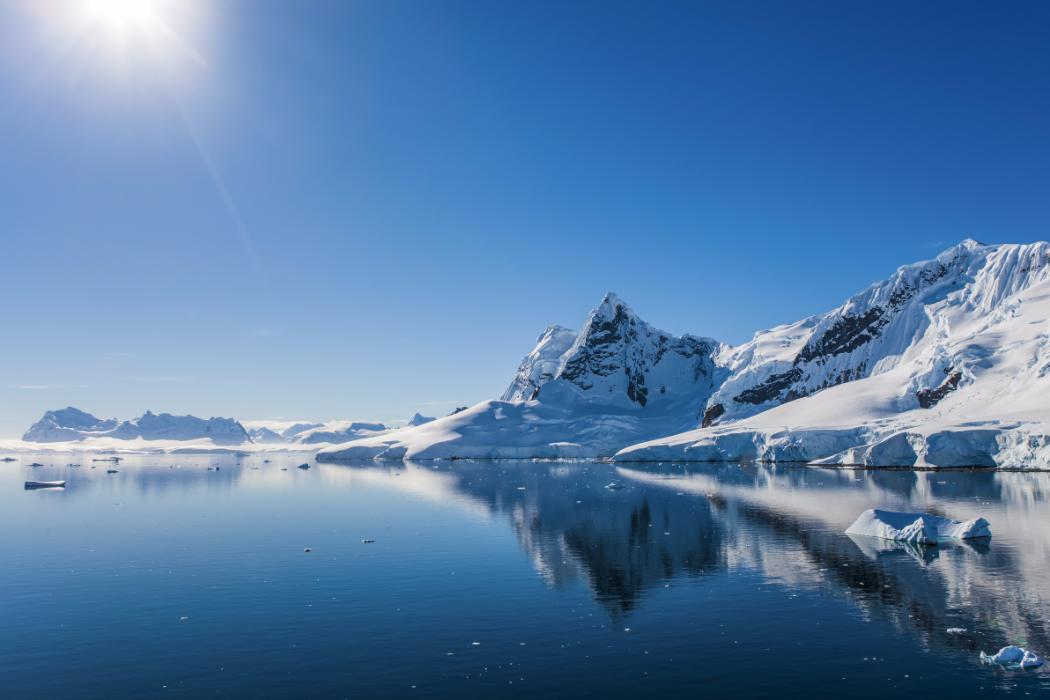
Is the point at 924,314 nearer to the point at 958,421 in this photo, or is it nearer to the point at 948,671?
the point at 958,421

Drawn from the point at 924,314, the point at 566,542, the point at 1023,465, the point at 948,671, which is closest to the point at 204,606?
the point at 566,542

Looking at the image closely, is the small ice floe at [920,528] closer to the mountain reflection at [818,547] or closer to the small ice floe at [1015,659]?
the mountain reflection at [818,547]

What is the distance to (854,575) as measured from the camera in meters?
34.1

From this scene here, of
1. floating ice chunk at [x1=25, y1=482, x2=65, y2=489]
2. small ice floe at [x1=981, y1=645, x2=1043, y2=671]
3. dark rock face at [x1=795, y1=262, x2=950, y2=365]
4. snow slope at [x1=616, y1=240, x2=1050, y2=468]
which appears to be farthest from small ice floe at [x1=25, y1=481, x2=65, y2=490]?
dark rock face at [x1=795, y1=262, x2=950, y2=365]

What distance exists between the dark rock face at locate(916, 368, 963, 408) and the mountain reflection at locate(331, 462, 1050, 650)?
4801cm

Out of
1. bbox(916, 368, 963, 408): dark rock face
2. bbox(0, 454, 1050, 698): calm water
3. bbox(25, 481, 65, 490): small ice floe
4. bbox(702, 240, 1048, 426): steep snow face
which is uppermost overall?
bbox(702, 240, 1048, 426): steep snow face

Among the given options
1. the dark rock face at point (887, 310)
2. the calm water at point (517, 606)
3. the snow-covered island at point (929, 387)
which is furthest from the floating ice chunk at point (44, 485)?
the dark rock face at point (887, 310)

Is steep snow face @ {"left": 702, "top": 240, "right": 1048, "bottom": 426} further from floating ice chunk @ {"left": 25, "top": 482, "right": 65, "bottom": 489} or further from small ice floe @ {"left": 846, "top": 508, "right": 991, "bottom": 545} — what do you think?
floating ice chunk @ {"left": 25, "top": 482, "right": 65, "bottom": 489}

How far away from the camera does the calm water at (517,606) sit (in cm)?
2123

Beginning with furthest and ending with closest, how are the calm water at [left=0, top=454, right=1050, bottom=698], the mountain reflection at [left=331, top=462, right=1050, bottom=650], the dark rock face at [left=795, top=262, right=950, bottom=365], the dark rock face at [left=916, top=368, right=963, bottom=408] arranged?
the dark rock face at [left=795, top=262, right=950, bottom=365]
the dark rock face at [left=916, top=368, right=963, bottom=408]
the mountain reflection at [left=331, top=462, right=1050, bottom=650]
the calm water at [left=0, top=454, right=1050, bottom=698]

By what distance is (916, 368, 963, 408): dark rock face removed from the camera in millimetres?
134500

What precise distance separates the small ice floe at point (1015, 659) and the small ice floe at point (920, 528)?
71.6 ft

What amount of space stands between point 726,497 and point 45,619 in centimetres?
6196

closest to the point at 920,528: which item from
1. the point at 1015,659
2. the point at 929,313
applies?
the point at 1015,659
